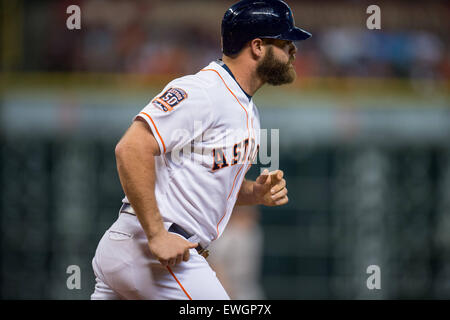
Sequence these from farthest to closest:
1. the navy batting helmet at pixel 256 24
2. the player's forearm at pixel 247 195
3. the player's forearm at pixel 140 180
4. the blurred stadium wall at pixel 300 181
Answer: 1. the blurred stadium wall at pixel 300 181
2. the player's forearm at pixel 247 195
3. the navy batting helmet at pixel 256 24
4. the player's forearm at pixel 140 180

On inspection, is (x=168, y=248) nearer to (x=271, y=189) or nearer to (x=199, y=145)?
(x=199, y=145)

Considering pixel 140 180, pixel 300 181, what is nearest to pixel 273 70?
pixel 140 180

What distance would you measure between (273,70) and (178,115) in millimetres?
603

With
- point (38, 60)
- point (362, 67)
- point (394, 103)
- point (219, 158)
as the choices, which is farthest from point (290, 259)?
point (219, 158)

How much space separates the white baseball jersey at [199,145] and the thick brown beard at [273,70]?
6.8 inches

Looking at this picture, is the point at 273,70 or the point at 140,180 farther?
the point at 273,70

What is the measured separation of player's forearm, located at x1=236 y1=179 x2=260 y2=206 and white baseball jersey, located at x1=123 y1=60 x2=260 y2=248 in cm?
31

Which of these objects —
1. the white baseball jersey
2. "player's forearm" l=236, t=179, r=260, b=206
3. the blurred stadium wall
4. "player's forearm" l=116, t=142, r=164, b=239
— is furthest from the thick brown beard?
the blurred stadium wall

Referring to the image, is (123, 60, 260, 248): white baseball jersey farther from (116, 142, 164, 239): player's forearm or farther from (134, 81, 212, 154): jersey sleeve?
(116, 142, 164, 239): player's forearm

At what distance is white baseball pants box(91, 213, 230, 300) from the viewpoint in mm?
2412

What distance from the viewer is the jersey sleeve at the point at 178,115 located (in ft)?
7.57

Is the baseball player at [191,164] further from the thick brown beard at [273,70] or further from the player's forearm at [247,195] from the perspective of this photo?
the player's forearm at [247,195]

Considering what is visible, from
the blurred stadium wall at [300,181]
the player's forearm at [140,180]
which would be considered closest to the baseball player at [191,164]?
the player's forearm at [140,180]

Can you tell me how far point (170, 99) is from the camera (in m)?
2.38
